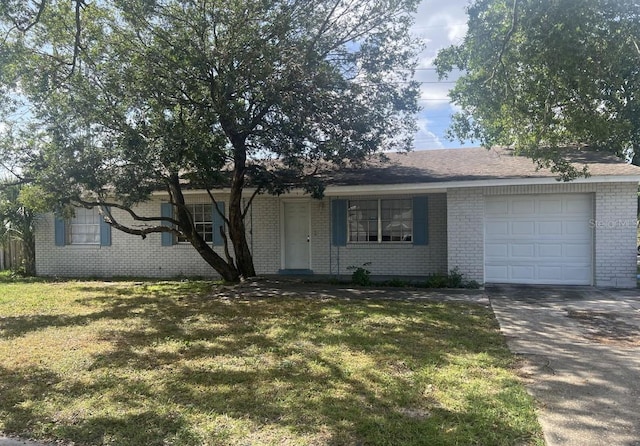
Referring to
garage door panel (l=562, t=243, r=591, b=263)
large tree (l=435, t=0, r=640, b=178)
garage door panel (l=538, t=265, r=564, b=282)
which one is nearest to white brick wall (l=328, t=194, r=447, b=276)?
garage door panel (l=538, t=265, r=564, b=282)

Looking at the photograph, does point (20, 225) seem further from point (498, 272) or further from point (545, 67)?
point (545, 67)

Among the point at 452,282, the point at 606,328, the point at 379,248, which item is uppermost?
the point at 379,248

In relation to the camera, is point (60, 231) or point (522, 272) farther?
point (60, 231)

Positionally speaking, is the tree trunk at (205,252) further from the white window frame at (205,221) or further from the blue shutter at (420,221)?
the blue shutter at (420,221)

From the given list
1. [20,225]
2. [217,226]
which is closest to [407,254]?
[217,226]

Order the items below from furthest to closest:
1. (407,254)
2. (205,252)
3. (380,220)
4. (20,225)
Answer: (20,225)
(380,220)
(407,254)
(205,252)

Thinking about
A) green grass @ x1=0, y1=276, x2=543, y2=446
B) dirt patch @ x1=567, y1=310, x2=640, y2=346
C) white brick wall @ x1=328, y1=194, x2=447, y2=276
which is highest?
white brick wall @ x1=328, y1=194, x2=447, y2=276

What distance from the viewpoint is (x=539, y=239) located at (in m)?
11.3

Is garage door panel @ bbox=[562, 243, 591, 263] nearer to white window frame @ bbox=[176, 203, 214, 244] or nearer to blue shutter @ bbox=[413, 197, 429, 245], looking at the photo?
blue shutter @ bbox=[413, 197, 429, 245]

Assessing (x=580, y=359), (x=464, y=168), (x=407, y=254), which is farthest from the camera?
(x=407, y=254)

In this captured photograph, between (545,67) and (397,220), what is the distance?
5.40 m

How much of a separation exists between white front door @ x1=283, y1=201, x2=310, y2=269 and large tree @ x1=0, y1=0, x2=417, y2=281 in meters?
2.89

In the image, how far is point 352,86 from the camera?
10.1m

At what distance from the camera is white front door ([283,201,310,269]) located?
14031 mm
